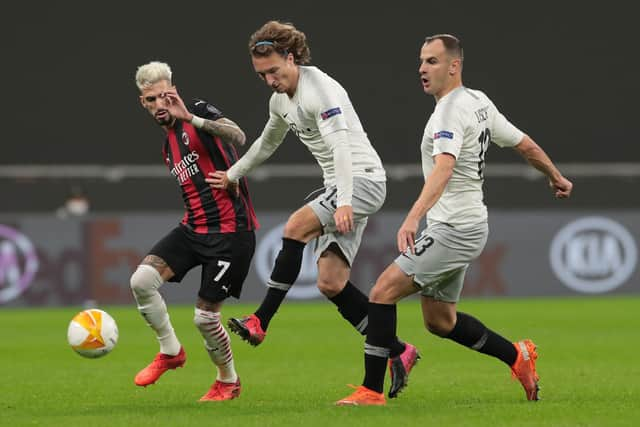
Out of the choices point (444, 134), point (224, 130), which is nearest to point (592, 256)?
point (224, 130)

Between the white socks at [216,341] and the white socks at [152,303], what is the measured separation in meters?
0.21

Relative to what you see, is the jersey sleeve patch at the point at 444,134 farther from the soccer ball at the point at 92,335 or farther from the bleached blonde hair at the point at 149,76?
the soccer ball at the point at 92,335

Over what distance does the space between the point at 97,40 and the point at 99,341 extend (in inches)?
606

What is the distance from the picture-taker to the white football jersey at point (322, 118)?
808cm

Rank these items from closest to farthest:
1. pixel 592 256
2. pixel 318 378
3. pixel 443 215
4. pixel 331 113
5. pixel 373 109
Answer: pixel 443 215 → pixel 331 113 → pixel 318 378 → pixel 592 256 → pixel 373 109

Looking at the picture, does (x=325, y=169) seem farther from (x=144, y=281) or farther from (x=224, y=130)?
(x=144, y=281)

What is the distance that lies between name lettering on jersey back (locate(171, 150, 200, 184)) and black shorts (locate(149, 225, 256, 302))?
0.34m

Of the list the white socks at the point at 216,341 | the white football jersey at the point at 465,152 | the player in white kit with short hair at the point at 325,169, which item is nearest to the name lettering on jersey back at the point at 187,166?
A: the player in white kit with short hair at the point at 325,169

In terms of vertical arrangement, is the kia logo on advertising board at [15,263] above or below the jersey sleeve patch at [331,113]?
below

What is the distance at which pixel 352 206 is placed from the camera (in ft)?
27.4

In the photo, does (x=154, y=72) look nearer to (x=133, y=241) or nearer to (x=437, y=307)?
(x=437, y=307)

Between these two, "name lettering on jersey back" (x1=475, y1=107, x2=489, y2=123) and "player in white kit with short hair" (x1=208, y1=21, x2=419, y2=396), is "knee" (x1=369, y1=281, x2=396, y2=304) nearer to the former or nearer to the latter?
"player in white kit with short hair" (x1=208, y1=21, x2=419, y2=396)

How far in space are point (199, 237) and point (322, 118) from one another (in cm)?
118

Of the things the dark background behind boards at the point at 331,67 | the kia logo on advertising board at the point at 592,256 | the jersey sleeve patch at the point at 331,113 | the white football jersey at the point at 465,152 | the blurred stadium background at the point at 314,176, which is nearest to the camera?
the white football jersey at the point at 465,152
